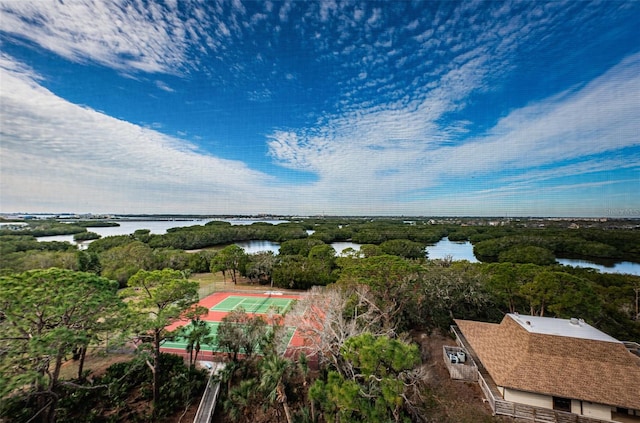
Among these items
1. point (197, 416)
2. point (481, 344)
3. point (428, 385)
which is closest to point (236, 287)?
point (197, 416)

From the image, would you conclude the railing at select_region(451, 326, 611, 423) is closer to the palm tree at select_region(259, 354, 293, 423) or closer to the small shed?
the small shed

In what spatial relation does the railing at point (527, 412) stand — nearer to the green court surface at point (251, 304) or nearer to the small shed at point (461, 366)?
the small shed at point (461, 366)

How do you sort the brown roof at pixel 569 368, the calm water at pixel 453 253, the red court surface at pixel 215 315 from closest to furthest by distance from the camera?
the brown roof at pixel 569 368 → the red court surface at pixel 215 315 → the calm water at pixel 453 253

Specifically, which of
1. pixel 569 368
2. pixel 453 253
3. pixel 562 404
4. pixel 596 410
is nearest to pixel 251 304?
pixel 562 404

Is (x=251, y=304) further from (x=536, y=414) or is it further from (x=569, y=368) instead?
(x=569, y=368)

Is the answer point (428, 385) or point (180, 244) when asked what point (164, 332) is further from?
point (180, 244)

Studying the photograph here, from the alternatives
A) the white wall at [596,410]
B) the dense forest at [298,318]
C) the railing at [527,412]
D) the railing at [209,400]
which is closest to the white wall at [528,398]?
the railing at [527,412]

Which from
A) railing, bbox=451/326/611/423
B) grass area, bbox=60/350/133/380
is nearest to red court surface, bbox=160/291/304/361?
grass area, bbox=60/350/133/380
